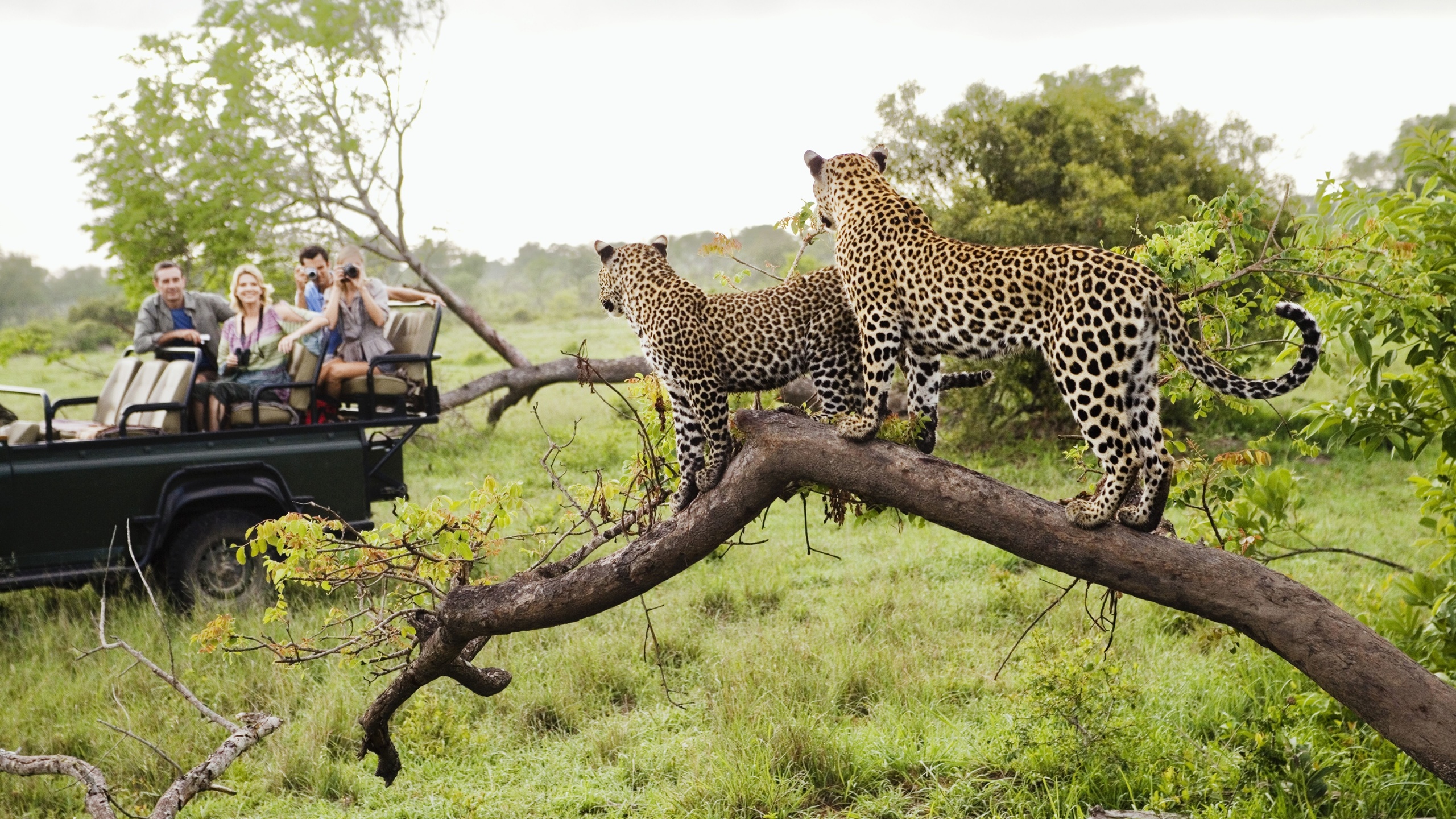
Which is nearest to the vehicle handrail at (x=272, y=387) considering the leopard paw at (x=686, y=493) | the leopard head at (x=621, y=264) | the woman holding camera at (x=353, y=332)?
the woman holding camera at (x=353, y=332)

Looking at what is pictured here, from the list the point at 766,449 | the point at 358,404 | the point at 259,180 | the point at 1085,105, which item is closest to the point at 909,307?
the point at 766,449

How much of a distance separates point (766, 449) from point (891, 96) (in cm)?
1028

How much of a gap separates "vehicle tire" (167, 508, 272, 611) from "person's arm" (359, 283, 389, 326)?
1674mm

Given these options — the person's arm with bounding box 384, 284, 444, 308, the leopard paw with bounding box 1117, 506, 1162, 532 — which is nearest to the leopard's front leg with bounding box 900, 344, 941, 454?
the leopard paw with bounding box 1117, 506, 1162, 532

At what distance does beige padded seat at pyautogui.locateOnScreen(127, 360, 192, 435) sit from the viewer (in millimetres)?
7871

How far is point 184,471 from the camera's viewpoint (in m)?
7.67

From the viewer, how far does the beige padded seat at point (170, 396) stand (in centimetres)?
787

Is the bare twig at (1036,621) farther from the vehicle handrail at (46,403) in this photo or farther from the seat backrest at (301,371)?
the vehicle handrail at (46,403)

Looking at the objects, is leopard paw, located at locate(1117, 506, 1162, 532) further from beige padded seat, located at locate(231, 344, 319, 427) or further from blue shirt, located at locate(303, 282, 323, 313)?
blue shirt, located at locate(303, 282, 323, 313)

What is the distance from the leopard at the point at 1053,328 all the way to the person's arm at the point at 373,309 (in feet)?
17.8

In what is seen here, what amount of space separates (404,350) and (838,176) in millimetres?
5642

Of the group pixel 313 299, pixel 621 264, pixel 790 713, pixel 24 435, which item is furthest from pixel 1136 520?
pixel 313 299

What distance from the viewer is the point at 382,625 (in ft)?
15.3

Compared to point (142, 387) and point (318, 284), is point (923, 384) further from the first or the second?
point (318, 284)
